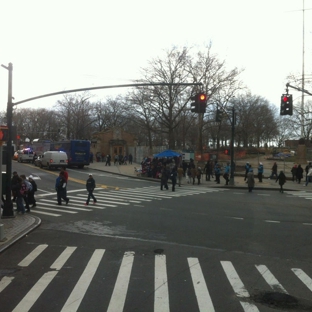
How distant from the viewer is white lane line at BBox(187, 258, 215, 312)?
6.25 m

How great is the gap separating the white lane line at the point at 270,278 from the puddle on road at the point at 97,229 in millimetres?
4139

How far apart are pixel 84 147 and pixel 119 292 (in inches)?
1682

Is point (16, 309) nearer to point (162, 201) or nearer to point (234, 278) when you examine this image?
point (234, 278)

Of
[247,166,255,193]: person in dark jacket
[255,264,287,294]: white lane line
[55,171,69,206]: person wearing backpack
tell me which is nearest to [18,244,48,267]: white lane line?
[255,264,287,294]: white lane line

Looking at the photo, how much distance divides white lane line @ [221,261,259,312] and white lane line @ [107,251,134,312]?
1.96 m

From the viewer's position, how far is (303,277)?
8016 millimetres

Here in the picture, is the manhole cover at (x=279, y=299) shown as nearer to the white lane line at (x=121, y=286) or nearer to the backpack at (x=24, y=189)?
the white lane line at (x=121, y=286)

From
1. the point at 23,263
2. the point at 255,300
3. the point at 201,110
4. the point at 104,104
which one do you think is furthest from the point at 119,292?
the point at 104,104

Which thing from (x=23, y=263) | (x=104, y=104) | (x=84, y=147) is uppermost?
(x=104, y=104)

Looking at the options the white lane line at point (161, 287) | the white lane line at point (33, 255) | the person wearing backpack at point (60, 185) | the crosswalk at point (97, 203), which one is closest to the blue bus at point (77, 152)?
the crosswalk at point (97, 203)

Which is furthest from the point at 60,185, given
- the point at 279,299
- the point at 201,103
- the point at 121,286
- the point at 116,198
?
the point at 279,299

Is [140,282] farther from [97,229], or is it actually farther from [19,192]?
[19,192]

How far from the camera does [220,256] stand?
388 inches

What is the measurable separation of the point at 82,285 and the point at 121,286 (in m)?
0.74
